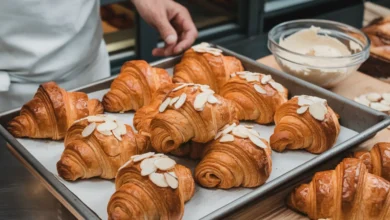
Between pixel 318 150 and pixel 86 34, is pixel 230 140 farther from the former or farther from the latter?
pixel 86 34

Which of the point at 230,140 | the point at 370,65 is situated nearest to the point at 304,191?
the point at 230,140

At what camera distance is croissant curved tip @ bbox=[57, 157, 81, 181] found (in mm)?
1126

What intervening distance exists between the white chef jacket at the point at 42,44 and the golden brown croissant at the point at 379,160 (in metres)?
0.90

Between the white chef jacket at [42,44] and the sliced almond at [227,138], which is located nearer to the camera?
the sliced almond at [227,138]

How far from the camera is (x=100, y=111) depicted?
1.40 m

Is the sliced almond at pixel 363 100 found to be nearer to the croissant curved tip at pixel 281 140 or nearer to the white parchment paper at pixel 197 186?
the white parchment paper at pixel 197 186

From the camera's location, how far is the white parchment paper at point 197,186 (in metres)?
1.09

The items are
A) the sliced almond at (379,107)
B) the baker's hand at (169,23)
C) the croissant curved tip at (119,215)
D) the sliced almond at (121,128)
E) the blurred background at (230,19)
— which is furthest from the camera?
the blurred background at (230,19)

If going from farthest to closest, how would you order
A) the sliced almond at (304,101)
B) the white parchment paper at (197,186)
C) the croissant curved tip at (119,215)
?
1. the sliced almond at (304,101)
2. the white parchment paper at (197,186)
3. the croissant curved tip at (119,215)

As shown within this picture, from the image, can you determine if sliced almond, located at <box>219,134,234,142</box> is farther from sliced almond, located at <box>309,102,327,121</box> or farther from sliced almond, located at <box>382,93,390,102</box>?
sliced almond, located at <box>382,93,390,102</box>

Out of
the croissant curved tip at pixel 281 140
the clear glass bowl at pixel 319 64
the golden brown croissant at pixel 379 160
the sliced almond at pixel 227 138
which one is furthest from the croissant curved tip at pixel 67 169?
the clear glass bowl at pixel 319 64

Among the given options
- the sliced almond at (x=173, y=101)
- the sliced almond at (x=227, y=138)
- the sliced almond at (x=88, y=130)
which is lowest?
the sliced almond at (x=227, y=138)

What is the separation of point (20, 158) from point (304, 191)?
2.08 ft

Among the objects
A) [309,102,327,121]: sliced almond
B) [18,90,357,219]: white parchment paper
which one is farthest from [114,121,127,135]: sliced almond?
[309,102,327,121]: sliced almond
